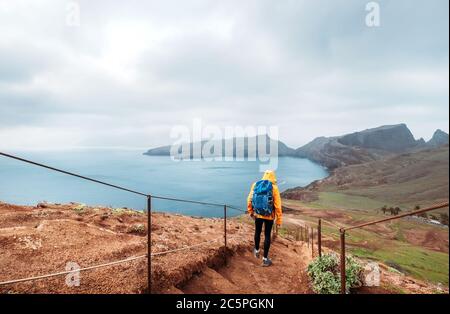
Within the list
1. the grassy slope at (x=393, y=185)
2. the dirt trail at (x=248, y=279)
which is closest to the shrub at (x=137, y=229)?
the dirt trail at (x=248, y=279)

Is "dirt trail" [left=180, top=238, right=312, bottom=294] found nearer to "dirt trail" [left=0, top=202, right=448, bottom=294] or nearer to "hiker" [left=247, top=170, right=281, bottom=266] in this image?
"dirt trail" [left=0, top=202, right=448, bottom=294]

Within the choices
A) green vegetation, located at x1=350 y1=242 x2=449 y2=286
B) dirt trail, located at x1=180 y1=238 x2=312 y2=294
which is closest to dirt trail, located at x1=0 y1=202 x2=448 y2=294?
dirt trail, located at x1=180 y1=238 x2=312 y2=294

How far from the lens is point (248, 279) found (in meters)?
5.60

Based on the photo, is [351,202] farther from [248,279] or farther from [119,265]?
[119,265]

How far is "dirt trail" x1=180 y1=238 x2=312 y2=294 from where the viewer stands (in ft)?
15.6

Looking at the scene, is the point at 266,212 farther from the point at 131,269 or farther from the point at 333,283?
the point at 131,269

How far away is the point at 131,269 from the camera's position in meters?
4.30

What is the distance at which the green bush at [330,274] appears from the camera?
496 centimetres

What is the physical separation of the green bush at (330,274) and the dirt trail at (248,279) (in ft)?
0.86

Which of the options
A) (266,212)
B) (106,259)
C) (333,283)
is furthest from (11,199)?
(333,283)

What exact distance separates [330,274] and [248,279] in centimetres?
170

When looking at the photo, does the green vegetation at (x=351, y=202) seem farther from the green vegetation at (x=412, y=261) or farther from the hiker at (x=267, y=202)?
the hiker at (x=267, y=202)

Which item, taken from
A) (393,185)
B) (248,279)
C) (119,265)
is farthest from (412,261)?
(393,185)

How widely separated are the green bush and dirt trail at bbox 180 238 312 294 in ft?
0.86
